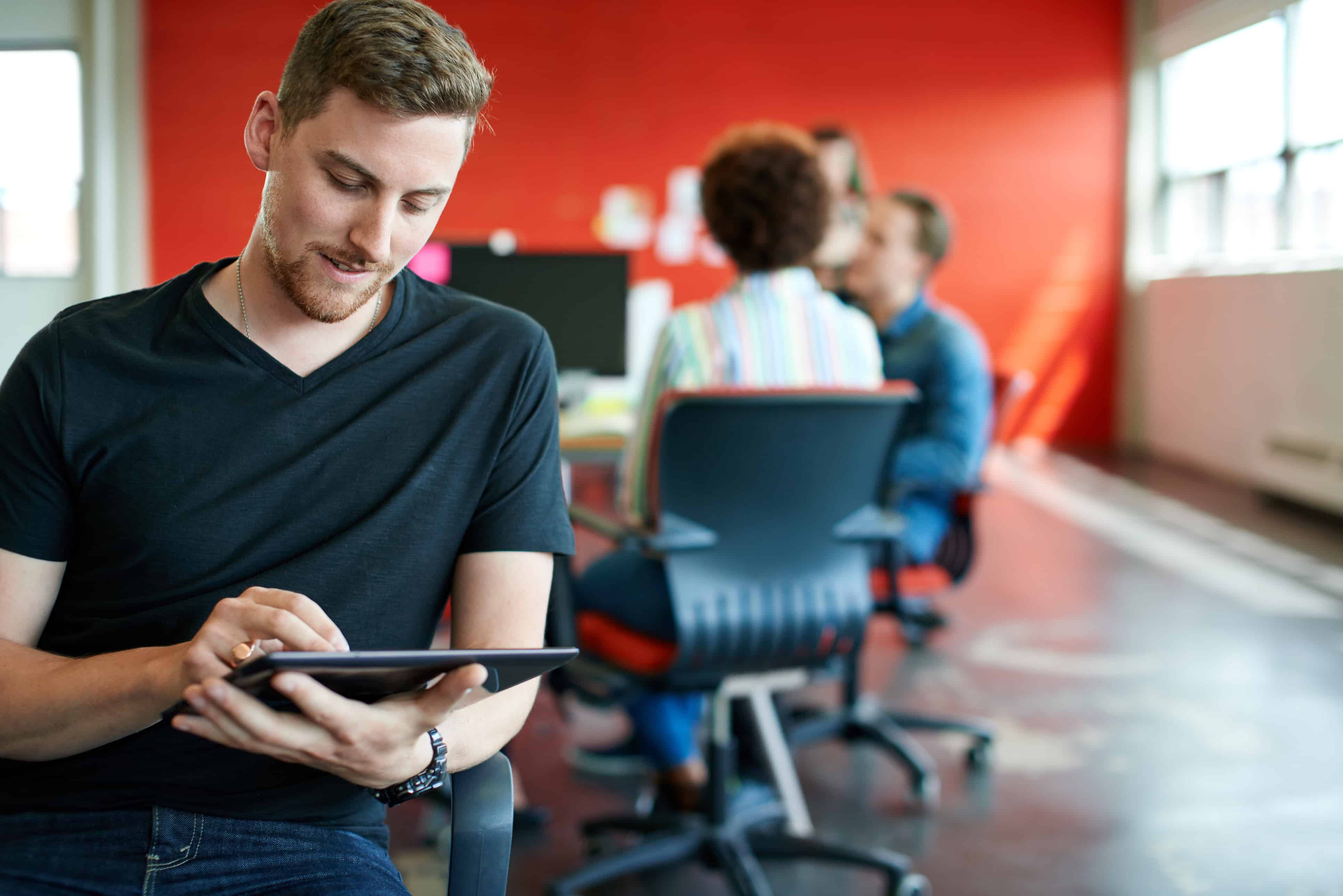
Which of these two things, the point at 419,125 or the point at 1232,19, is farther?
the point at 1232,19

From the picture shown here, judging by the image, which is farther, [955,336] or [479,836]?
[955,336]

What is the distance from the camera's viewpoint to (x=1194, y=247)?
7680 millimetres

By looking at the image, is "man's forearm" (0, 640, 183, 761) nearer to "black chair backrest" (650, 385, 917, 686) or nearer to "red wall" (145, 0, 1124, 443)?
"black chair backrest" (650, 385, 917, 686)

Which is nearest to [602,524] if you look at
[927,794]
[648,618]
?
[648,618]

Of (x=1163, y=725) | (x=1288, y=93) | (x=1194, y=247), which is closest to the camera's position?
(x=1163, y=725)

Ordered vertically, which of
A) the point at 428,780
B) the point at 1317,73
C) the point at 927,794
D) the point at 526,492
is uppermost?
the point at 1317,73

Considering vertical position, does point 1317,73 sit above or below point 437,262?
above

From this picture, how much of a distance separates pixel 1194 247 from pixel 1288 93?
56.7 inches

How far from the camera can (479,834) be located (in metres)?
1.09

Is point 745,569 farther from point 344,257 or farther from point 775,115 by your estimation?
point 775,115

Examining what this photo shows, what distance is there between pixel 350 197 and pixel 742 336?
1.19 meters

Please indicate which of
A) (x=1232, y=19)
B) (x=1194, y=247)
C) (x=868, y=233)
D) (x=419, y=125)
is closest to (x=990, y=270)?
(x=1194, y=247)

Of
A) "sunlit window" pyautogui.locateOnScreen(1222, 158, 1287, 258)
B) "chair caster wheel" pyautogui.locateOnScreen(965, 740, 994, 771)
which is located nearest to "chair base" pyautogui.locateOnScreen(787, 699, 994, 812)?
"chair caster wheel" pyautogui.locateOnScreen(965, 740, 994, 771)

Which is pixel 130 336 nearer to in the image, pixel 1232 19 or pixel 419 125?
pixel 419 125
